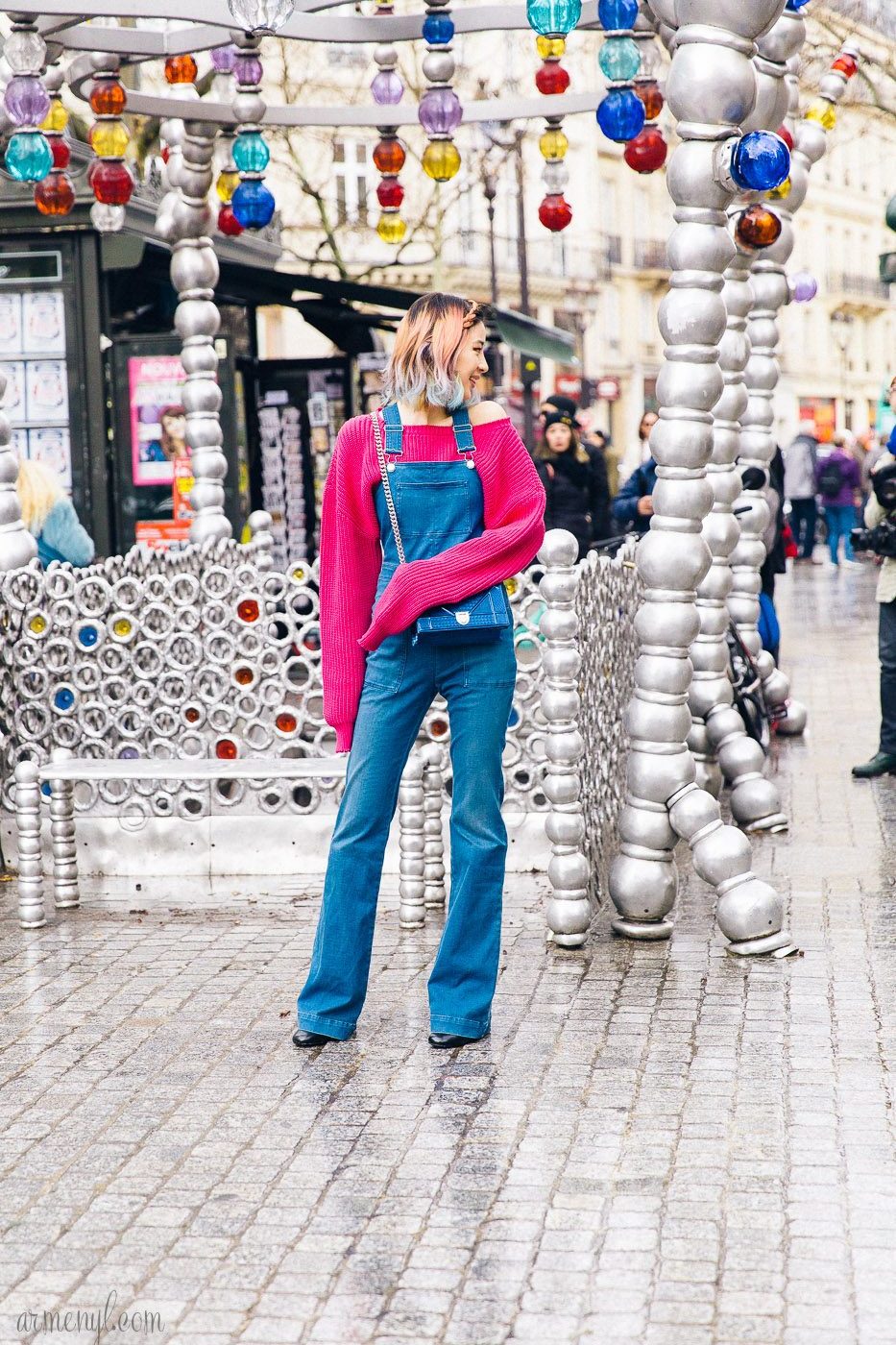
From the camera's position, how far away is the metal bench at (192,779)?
7.09 metres

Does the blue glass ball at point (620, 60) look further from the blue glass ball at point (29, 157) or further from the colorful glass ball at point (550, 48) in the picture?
the blue glass ball at point (29, 157)

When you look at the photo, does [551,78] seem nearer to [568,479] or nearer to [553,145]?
[553,145]

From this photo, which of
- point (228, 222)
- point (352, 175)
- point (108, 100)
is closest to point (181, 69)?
point (108, 100)

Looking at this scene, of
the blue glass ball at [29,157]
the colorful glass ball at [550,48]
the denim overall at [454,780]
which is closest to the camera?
the denim overall at [454,780]

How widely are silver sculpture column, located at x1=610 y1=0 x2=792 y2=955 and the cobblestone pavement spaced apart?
0.26 m

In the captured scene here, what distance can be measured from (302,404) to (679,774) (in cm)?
1034

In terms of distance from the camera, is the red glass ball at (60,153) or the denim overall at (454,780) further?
the red glass ball at (60,153)

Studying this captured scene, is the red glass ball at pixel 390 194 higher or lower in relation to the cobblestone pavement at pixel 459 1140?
higher

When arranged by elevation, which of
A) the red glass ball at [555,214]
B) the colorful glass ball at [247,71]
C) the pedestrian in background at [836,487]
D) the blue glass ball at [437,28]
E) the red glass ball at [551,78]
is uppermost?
the blue glass ball at [437,28]

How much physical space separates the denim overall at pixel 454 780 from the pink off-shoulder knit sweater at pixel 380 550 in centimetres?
4

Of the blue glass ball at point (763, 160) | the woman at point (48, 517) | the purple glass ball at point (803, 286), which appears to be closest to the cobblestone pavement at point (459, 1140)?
the blue glass ball at point (763, 160)

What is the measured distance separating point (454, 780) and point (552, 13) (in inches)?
142

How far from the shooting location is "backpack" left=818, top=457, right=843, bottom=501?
1076 inches

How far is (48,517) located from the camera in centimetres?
941
